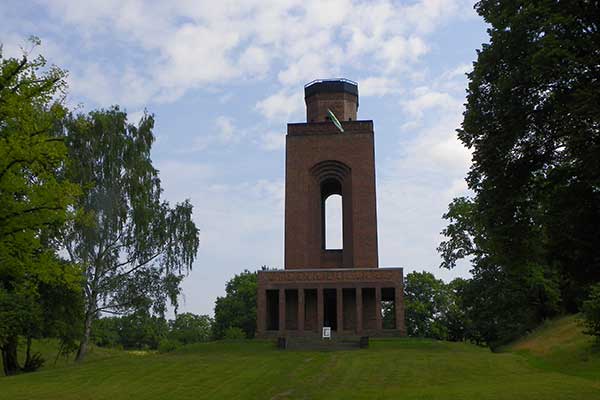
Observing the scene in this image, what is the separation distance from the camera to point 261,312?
33.6 m

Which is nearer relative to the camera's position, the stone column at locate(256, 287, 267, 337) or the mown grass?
the mown grass

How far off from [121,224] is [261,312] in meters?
9.18

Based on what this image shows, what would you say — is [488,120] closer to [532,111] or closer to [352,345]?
[532,111]

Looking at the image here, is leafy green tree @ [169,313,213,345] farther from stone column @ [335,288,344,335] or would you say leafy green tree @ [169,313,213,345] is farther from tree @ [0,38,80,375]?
tree @ [0,38,80,375]

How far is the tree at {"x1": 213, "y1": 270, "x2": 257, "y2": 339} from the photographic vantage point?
63375 mm

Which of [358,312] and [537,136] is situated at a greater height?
[537,136]

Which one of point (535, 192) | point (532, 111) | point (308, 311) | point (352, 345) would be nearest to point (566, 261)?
point (535, 192)

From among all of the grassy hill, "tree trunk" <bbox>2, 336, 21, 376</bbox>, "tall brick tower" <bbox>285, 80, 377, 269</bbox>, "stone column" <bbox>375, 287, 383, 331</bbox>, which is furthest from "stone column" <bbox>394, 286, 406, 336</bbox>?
"tree trunk" <bbox>2, 336, 21, 376</bbox>

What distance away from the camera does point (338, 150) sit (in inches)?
1513

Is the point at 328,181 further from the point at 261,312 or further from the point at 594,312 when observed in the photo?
the point at 594,312

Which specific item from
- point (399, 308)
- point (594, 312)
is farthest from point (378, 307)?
point (594, 312)

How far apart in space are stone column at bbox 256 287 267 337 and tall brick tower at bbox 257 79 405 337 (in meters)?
0.06

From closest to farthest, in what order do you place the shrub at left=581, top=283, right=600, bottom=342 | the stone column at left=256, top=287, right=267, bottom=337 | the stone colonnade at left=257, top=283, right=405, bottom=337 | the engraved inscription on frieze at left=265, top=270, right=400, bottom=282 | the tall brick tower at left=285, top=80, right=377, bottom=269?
the shrub at left=581, top=283, right=600, bottom=342 → the stone colonnade at left=257, top=283, right=405, bottom=337 → the stone column at left=256, top=287, right=267, bottom=337 → the engraved inscription on frieze at left=265, top=270, right=400, bottom=282 → the tall brick tower at left=285, top=80, right=377, bottom=269

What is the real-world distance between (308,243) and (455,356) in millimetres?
16220
